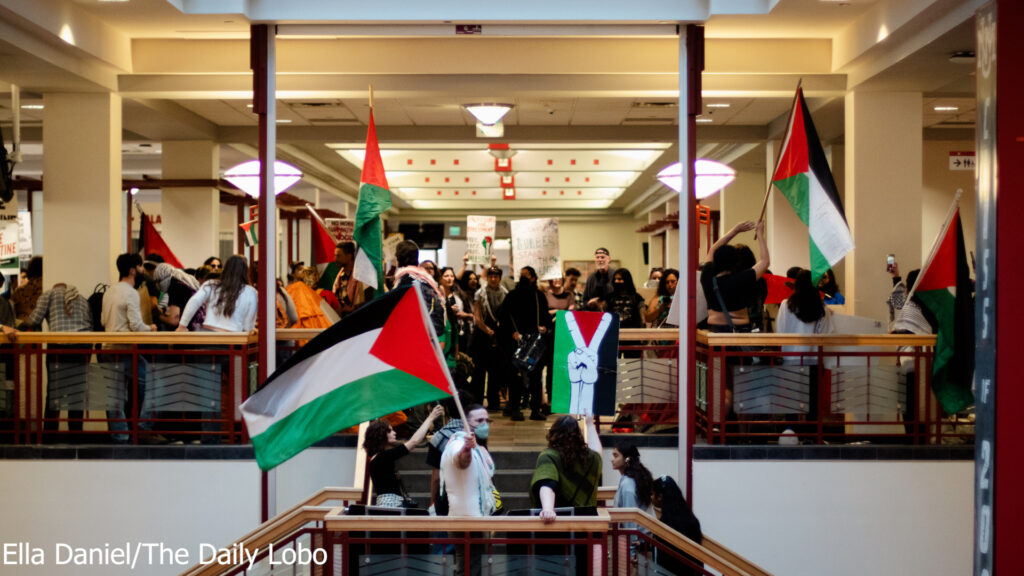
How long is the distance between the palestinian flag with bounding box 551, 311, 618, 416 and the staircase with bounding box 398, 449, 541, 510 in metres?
0.83

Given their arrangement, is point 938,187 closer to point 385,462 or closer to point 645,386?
point 645,386

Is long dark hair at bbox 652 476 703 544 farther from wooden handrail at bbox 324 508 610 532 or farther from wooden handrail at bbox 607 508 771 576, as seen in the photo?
wooden handrail at bbox 324 508 610 532

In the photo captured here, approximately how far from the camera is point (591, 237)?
117 ft

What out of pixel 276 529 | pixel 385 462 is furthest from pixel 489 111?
pixel 276 529

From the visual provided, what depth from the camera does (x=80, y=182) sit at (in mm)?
11289

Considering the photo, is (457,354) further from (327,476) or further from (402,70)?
(402,70)

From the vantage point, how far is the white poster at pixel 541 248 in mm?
14773

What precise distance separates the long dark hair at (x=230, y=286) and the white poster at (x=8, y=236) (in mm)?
2489

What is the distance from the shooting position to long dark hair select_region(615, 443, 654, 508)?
7387mm

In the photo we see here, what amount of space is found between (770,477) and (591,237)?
2708 cm

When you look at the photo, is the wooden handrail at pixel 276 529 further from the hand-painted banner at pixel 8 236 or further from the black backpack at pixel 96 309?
the hand-painted banner at pixel 8 236

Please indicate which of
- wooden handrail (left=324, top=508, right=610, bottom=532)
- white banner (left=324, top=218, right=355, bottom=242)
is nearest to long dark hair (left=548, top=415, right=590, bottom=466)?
wooden handrail (left=324, top=508, right=610, bottom=532)

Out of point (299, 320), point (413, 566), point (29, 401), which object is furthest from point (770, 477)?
point (29, 401)

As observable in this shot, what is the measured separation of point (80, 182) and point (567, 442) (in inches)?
279
